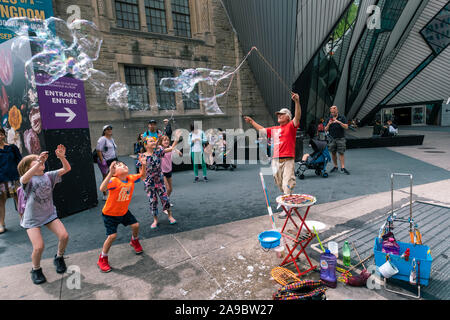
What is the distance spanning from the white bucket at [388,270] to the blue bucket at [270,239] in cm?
119

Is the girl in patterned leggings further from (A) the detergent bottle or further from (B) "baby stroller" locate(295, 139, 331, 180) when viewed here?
(B) "baby stroller" locate(295, 139, 331, 180)

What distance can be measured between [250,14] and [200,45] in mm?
4989

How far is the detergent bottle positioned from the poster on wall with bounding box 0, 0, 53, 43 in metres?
14.0

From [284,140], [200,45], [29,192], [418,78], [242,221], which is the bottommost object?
[242,221]

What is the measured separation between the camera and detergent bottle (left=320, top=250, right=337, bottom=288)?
2.82 meters

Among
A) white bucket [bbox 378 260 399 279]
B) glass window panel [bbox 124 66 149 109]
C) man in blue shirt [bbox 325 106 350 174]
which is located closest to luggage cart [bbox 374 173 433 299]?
white bucket [bbox 378 260 399 279]

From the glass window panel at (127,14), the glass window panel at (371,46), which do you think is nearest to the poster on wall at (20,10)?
the glass window panel at (127,14)

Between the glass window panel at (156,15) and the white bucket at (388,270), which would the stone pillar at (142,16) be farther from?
the white bucket at (388,270)

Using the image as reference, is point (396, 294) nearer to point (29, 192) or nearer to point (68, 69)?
point (29, 192)

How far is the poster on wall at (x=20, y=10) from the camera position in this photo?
1043 centimetres

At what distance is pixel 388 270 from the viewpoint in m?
2.68

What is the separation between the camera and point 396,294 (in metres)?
2.65
